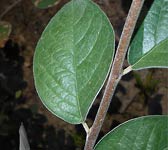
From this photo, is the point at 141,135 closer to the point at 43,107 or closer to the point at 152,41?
the point at 152,41

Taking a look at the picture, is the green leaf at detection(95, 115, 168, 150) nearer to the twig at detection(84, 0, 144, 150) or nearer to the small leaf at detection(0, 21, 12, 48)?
the twig at detection(84, 0, 144, 150)

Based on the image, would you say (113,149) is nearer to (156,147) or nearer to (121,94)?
(156,147)

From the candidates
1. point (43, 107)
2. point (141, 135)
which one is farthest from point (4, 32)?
point (141, 135)

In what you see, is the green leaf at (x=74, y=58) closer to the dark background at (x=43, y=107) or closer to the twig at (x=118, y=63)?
the twig at (x=118, y=63)

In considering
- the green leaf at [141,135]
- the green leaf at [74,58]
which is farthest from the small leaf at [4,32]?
the green leaf at [141,135]

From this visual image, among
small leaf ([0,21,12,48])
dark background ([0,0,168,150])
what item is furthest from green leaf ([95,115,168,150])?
dark background ([0,0,168,150])
